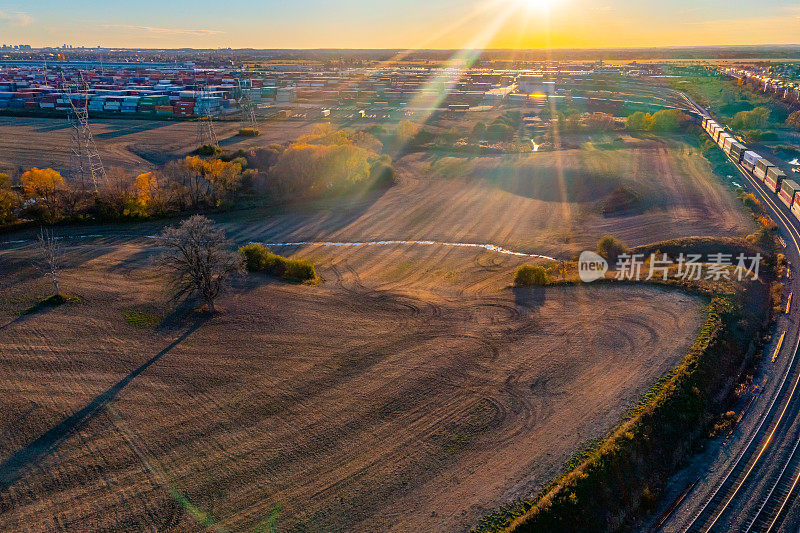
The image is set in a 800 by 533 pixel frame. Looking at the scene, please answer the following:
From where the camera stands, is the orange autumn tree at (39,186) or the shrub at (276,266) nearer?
the shrub at (276,266)

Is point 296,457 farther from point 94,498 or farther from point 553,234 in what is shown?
point 553,234

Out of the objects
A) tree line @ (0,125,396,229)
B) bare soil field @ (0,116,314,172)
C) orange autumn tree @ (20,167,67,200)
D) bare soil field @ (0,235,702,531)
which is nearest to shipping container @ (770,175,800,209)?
bare soil field @ (0,235,702,531)

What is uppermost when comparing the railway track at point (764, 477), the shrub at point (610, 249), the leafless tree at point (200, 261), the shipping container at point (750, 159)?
the shipping container at point (750, 159)

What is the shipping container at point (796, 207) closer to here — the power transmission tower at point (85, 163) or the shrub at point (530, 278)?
the shrub at point (530, 278)

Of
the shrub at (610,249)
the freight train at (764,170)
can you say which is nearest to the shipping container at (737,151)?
the freight train at (764,170)

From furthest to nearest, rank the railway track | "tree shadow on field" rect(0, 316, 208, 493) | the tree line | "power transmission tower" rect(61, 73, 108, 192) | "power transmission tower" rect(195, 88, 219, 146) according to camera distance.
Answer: "power transmission tower" rect(195, 88, 219, 146), "power transmission tower" rect(61, 73, 108, 192), the tree line, "tree shadow on field" rect(0, 316, 208, 493), the railway track

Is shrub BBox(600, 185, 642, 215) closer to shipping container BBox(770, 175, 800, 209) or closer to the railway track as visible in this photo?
shipping container BBox(770, 175, 800, 209)

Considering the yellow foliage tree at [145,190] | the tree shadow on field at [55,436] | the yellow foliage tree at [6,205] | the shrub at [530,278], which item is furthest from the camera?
the yellow foliage tree at [145,190]
